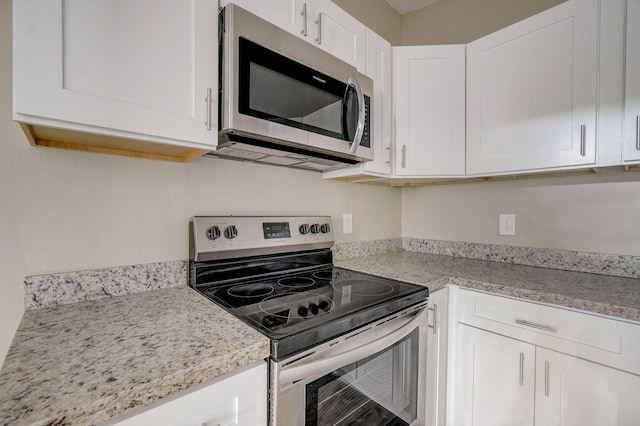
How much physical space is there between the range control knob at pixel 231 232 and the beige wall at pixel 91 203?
11 centimetres

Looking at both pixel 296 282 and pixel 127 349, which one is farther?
pixel 296 282

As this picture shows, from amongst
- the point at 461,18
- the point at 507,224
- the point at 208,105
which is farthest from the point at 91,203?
the point at 461,18

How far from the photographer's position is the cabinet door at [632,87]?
3.68 ft

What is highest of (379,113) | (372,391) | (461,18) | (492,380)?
(461,18)

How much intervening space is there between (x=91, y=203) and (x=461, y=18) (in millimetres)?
2370

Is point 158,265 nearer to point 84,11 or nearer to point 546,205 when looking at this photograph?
point 84,11

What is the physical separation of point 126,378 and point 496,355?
1362 mm

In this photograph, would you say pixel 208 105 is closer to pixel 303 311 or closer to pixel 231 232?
pixel 231 232

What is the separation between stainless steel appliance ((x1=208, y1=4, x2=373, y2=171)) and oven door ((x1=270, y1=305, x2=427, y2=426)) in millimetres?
705

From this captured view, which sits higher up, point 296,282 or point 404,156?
point 404,156

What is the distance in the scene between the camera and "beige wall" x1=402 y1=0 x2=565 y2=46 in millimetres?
1707

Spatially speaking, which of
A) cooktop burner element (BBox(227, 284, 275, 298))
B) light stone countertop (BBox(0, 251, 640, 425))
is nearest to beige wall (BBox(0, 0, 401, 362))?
light stone countertop (BBox(0, 251, 640, 425))

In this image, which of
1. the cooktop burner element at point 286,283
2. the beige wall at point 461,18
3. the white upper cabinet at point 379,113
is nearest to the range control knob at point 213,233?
the cooktop burner element at point 286,283

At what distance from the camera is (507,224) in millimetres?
1719
